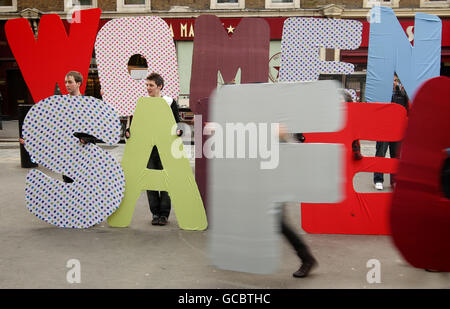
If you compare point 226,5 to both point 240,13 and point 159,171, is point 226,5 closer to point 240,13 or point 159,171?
point 240,13

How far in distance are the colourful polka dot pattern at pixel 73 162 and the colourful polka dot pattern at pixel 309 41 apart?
2095mm

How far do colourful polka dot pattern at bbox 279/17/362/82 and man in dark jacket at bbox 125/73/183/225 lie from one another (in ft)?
4.37

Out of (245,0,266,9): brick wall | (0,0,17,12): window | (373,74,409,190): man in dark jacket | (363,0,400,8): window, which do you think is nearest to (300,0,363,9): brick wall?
(363,0,400,8): window

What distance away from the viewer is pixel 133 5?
18047mm

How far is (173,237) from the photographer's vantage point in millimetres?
4512

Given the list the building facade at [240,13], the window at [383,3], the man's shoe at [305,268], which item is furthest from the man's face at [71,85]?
the window at [383,3]

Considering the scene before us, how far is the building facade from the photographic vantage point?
16.8m

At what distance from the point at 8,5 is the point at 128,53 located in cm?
1704

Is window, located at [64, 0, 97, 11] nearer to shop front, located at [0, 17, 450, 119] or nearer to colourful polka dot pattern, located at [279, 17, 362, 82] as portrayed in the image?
shop front, located at [0, 17, 450, 119]

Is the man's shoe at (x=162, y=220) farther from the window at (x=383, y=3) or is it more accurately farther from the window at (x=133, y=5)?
the window at (x=383, y=3)

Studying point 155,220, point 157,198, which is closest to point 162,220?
point 155,220
